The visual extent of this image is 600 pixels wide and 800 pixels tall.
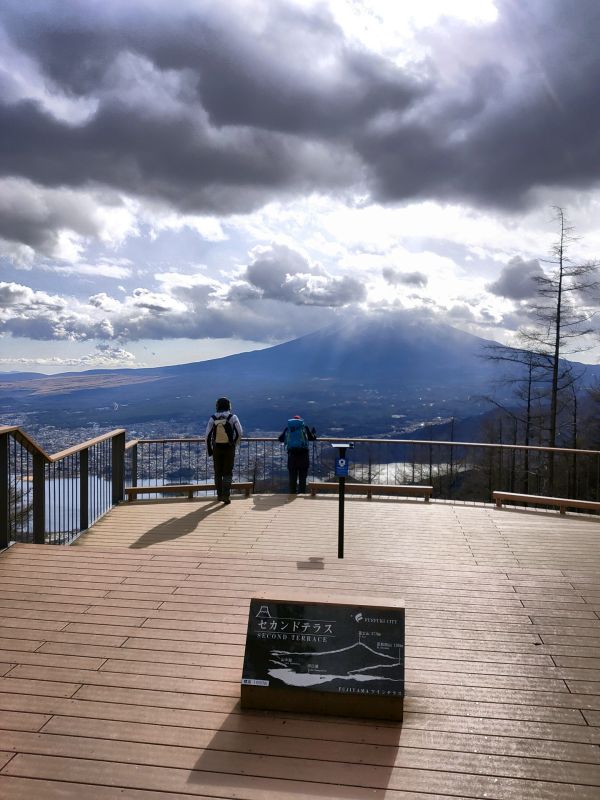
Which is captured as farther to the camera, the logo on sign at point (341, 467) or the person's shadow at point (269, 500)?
the person's shadow at point (269, 500)

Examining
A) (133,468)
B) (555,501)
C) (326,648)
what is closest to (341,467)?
(326,648)

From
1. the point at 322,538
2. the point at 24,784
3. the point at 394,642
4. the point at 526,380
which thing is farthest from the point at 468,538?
the point at 526,380

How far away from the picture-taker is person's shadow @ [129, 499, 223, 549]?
6.89 metres

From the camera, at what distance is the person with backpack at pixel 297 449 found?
1001 cm

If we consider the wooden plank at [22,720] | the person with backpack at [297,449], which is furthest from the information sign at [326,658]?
the person with backpack at [297,449]

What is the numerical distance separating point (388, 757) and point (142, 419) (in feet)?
489

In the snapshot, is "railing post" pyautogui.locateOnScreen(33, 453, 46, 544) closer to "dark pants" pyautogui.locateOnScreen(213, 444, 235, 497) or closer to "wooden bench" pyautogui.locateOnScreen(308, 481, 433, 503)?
"dark pants" pyautogui.locateOnScreen(213, 444, 235, 497)

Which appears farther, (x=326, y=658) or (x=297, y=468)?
(x=297, y=468)

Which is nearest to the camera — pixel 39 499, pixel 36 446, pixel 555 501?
pixel 36 446

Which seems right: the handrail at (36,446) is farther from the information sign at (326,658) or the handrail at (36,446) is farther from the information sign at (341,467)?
the information sign at (326,658)

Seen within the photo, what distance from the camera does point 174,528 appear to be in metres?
7.50

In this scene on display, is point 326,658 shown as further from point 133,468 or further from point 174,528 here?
point 133,468

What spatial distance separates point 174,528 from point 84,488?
1.24 m

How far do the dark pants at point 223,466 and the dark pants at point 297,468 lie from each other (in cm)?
132
